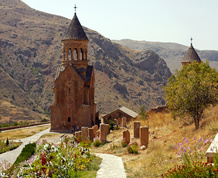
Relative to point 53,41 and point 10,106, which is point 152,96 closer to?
point 53,41

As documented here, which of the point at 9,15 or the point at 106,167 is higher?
the point at 9,15

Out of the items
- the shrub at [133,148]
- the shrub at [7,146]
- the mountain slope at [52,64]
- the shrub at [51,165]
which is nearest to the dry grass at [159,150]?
the shrub at [133,148]

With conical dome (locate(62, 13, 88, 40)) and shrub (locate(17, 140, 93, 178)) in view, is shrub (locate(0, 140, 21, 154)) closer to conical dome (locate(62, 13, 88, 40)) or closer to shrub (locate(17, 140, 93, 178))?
shrub (locate(17, 140, 93, 178))

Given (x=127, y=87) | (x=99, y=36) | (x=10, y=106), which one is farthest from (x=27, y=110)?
(x=99, y=36)

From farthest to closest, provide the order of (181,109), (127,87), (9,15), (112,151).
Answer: (9,15) < (127,87) < (112,151) < (181,109)

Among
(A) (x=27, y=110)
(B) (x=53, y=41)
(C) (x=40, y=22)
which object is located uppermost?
(C) (x=40, y=22)

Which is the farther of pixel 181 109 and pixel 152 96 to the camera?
pixel 152 96

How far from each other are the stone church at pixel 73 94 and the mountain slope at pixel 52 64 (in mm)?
37958

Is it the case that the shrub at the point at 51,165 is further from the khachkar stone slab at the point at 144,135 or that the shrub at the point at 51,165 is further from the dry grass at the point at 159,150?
the khachkar stone slab at the point at 144,135

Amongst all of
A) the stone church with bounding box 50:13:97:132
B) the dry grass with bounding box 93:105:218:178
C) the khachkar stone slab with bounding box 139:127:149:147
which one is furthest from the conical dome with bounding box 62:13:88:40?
the khachkar stone slab with bounding box 139:127:149:147

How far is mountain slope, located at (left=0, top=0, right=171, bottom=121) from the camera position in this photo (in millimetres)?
78275

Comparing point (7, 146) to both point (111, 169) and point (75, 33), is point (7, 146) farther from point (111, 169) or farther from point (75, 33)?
point (111, 169)

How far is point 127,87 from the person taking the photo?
296 feet

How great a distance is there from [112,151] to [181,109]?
426 centimetres
